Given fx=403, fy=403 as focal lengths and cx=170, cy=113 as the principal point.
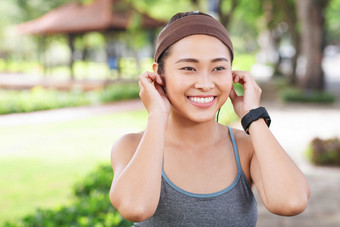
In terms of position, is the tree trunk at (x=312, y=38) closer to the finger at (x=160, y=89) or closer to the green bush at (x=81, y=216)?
the green bush at (x=81, y=216)

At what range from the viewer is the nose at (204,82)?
5.92 ft

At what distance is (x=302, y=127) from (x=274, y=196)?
9679 mm

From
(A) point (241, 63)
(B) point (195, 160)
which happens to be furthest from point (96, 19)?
(B) point (195, 160)

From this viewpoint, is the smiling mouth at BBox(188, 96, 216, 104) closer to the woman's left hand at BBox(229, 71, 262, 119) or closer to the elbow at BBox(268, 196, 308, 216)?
the woman's left hand at BBox(229, 71, 262, 119)

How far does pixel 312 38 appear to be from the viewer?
15852 mm

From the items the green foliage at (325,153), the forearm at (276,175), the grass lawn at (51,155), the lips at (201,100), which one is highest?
the lips at (201,100)

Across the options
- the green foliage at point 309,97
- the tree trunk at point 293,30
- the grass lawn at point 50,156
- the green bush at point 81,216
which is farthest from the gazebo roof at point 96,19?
the green bush at point 81,216

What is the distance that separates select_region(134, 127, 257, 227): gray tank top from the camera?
5.96 ft

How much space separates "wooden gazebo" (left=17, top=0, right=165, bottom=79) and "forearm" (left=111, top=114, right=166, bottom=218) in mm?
17626

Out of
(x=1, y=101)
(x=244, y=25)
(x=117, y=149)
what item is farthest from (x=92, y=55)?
(x=117, y=149)

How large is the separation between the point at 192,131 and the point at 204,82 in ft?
0.96

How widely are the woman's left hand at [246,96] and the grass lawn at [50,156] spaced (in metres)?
3.87

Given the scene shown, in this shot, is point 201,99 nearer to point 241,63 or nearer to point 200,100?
point 200,100

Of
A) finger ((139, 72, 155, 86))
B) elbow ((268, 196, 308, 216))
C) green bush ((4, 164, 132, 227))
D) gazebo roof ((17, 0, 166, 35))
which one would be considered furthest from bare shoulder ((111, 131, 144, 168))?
gazebo roof ((17, 0, 166, 35))
